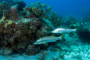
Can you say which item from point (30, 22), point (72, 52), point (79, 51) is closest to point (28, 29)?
point (30, 22)

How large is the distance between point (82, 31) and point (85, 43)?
1229 millimetres

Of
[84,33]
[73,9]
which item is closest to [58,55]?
[84,33]

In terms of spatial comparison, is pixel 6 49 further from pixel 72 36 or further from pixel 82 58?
pixel 72 36

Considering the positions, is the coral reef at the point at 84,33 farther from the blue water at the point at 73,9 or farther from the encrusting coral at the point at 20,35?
the blue water at the point at 73,9

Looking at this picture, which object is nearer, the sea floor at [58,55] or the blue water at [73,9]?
the sea floor at [58,55]

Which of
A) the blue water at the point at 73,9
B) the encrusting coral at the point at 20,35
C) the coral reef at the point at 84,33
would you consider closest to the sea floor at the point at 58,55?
the encrusting coral at the point at 20,35

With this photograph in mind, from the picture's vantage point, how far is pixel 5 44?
5.63 metres

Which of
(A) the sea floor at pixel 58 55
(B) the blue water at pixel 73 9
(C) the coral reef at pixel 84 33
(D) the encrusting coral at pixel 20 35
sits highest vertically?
(B) the blue water at pixel 73 9

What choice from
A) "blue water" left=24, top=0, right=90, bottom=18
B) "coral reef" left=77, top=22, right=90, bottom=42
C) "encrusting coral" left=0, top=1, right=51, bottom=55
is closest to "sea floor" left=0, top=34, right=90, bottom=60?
"encrusting coral" left=0, top=1, right=51, bottom=55

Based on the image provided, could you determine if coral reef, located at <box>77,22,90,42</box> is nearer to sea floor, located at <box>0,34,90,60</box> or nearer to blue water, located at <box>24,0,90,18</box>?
sea floor, located at <box>0,34,90,60</box>

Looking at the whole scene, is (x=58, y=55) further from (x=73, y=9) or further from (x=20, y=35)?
(x=73, y=9)

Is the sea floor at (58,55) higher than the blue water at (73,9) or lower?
lower

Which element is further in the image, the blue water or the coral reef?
the blue water

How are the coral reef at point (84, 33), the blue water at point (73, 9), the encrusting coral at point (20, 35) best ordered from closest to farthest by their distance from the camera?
the encrusting coral at point (20, 35), the coral reef at point (84, 33), the blue water at point (73, 9)
